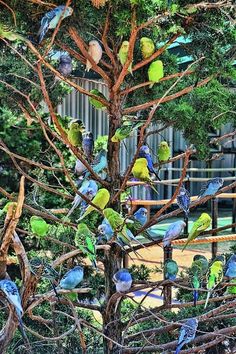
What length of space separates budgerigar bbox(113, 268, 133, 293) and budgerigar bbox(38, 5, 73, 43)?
3.08 ft

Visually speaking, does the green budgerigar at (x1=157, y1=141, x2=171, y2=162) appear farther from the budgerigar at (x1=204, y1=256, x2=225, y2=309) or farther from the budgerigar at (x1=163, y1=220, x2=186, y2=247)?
the budgerigar at (x1=204, y1=256, x2=225, y2=309)

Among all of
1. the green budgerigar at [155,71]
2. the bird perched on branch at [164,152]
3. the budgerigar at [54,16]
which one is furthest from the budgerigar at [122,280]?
the budgerigar at [54,16]

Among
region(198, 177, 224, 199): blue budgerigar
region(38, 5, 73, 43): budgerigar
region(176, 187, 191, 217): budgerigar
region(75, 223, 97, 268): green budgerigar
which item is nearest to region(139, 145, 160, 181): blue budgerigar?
region(176, 187, 191, 217): budgerigar

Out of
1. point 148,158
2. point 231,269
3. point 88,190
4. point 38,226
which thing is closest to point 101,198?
point 88,190

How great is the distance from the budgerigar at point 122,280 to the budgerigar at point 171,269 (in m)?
0.19

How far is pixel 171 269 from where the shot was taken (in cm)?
247

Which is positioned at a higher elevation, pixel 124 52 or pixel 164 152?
pixel 124 52

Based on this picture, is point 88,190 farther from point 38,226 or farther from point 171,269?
point 171,269

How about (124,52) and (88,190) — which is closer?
(124,52)

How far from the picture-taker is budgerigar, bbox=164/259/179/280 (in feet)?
8.09

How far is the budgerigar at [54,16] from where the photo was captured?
1.99 metres

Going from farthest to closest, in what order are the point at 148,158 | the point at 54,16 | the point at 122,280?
1. the point at 148,158
2. the point at 122,280
3. the point at 54,16

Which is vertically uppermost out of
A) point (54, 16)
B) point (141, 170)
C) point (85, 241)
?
point (54, 16)

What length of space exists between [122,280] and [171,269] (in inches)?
9.3
